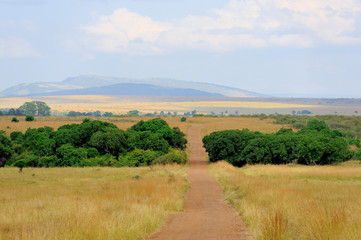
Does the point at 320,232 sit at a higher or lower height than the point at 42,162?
higher

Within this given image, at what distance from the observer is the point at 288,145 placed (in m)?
34.1

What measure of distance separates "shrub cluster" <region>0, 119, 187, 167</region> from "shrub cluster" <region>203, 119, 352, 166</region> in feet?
15.1

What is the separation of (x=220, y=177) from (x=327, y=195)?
10444 mm

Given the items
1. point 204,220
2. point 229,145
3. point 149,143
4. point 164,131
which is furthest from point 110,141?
point 204,220

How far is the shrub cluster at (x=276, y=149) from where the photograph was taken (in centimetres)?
3356

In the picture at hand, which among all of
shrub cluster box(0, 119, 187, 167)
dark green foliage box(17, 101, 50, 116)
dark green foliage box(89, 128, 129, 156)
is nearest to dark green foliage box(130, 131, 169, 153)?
shrub cluster box(0, 119, 187, 167)

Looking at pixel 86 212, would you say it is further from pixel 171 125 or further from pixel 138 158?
pixel 171 125

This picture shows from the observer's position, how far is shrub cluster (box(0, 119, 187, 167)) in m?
33.9

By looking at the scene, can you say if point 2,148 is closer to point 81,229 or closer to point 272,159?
point 272,159

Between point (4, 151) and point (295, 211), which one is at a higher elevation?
point (295, 211)

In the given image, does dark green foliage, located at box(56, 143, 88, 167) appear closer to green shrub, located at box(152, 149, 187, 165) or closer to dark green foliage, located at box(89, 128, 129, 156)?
dark green foliage, located at box(89, 128, 129, 156)

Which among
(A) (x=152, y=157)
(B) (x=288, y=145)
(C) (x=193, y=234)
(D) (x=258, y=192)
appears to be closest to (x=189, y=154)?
(A) (x=152, y=157)

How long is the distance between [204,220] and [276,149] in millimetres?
22697

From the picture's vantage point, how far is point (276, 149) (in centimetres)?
3412
